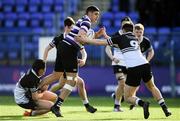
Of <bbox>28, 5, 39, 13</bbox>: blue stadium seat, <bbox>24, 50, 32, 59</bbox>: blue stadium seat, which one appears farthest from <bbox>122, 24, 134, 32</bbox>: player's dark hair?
<bbox>28, 5, 39, 13</bbox>: blue stadium seat

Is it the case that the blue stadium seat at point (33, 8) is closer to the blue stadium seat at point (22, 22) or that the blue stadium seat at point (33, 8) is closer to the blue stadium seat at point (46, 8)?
the blue stadium seat at point (46, 8)

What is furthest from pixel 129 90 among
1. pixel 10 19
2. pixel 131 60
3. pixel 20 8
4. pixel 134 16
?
pixel 20 8

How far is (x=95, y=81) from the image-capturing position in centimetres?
2686

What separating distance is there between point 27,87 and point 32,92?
221 mm

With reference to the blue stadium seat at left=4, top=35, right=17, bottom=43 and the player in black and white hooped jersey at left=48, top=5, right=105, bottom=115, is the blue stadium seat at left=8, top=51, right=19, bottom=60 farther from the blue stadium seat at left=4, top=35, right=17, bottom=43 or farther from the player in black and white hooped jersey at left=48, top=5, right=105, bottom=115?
the player in black and white hooped jersey at left=48, top=5, right=105, bottom=115

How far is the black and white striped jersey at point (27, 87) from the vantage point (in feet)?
55.1

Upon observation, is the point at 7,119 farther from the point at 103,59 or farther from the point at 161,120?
the point at 103,59

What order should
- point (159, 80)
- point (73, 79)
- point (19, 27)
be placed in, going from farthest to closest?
point (19, 27)
point (159, 80)
point (73, 79)

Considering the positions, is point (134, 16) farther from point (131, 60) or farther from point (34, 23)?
point (131, 60)

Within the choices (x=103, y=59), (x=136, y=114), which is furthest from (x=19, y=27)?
(x=136, y=114)

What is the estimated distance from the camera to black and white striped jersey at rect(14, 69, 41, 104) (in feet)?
55.1

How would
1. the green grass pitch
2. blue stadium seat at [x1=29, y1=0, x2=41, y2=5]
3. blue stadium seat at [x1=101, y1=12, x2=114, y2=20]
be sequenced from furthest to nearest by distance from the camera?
blue stadium seat at [x1=29, y1=0, x2=41, y2=5] → blue stadium seat at [x1=101, y1=12, x2=114, y2=20] → the green grass pitch

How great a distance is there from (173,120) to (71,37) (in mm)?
3050

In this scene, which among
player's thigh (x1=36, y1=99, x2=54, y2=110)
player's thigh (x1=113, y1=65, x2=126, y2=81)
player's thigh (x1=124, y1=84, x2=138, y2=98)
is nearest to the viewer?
player's thigh (x1=124, y1=84, x2=138, y2=98)
